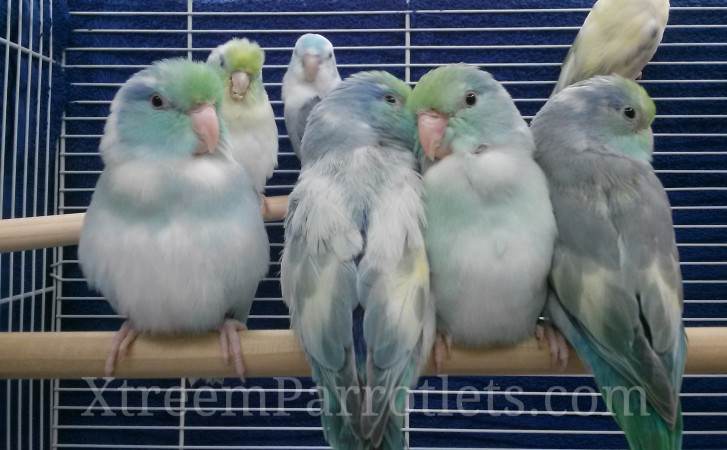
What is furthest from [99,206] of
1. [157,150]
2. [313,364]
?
[313,364]

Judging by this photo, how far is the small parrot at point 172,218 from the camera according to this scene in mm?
1020

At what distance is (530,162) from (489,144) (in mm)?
78

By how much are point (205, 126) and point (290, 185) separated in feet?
3.44

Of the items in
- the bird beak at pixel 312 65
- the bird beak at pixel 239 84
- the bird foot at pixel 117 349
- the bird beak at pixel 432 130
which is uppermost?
the bird beak at pixel 312 65

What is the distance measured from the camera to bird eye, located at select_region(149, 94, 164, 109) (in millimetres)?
1064

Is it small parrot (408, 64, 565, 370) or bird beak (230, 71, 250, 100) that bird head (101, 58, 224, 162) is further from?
bird beak (230, 71, 250, 100)

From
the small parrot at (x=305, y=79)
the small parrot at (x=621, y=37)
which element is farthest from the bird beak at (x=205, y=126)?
the small parrot at (x=621, y=37)

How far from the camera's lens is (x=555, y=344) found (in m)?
1.03

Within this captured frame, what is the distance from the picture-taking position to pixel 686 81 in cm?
197

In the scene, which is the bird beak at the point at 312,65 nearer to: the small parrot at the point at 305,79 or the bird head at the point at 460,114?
the small parrot at the point at 305,79

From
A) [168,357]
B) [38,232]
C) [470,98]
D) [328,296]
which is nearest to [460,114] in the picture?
[470,98]

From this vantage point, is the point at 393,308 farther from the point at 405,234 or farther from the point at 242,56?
the point at 242,56

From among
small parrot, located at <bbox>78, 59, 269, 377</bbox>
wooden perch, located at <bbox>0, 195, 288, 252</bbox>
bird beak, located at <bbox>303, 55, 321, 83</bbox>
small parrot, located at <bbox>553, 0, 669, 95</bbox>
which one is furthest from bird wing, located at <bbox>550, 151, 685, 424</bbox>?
bird beak, located at <bbox>303, 55, 321, 83</bbox>

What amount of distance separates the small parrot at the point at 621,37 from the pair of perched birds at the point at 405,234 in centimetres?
75
